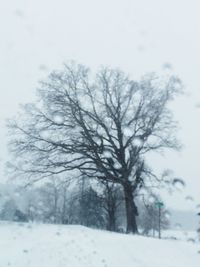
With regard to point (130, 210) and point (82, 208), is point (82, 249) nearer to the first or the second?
point (130, 210)

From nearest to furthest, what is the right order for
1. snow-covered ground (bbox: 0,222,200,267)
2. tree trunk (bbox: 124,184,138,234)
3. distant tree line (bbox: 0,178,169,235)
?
1. snow-covered ground (bbox: 0,222,200,267)
2. tree trunk (bbox: 124,184,138,234)
3. distant tree line (bbox: 0,178,169,235)

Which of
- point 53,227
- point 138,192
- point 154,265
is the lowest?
point 154,265

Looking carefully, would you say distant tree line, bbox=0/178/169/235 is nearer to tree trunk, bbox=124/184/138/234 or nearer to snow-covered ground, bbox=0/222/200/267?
tree trunk, bbox=124/184/138/234

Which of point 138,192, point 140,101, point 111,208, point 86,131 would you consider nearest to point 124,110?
point 140,101

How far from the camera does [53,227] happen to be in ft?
61.0

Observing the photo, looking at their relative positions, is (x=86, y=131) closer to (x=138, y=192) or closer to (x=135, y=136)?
(x=135, y=136)

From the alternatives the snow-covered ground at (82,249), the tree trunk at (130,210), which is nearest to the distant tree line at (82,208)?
the tree trunk at (130,210)

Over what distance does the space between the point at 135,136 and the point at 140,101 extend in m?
2.46

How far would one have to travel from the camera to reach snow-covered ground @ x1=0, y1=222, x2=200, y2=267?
1387cm

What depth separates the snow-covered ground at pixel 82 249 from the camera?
546 inches

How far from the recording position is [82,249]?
586 inches

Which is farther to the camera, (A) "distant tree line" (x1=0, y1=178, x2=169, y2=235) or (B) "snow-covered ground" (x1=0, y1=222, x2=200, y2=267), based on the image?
(A) "distant tree line" (x1=0, y1=178, x2=169, y2=235)

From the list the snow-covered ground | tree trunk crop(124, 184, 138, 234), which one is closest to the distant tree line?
tree trunk crop(124, 184, 138, 234)

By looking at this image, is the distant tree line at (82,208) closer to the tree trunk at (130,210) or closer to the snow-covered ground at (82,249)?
the tree trunk at (130,210)
